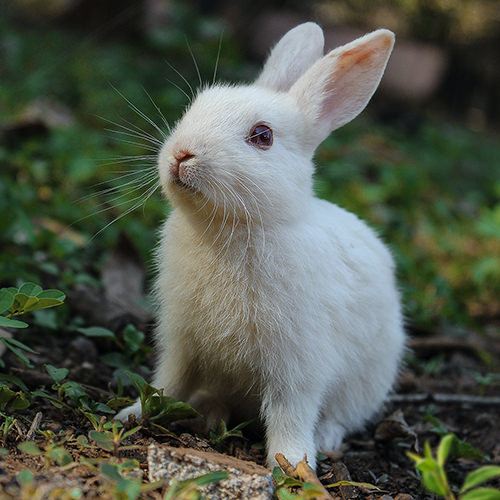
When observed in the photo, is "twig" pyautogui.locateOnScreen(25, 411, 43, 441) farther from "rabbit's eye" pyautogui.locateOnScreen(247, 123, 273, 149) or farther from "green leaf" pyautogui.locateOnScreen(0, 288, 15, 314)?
"rabbit's eye" pyautogui.locateOnScreen(247, 123, 273, 149)

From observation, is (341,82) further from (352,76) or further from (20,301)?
(20,301)

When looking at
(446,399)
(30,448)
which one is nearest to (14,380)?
(30,448)

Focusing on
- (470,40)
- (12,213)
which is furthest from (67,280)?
(470,40)

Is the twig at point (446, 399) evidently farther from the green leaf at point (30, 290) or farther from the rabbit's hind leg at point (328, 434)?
the green leaf at point (30, 290)

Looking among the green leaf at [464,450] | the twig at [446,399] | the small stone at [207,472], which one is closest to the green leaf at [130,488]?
the small stone at [207,472]

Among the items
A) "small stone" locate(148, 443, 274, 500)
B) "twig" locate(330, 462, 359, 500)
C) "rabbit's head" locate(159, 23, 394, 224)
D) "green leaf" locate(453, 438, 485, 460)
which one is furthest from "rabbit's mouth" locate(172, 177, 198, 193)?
"green leaf" locate(453, 438, 485, 460)

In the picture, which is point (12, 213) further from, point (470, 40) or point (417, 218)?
point (470, 40)

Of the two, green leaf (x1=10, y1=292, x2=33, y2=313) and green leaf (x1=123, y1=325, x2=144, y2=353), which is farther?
green leaf (x1=123, y1=325, x2=144, y2=353)
